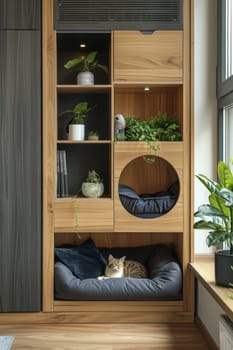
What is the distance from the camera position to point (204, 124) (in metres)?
3.28

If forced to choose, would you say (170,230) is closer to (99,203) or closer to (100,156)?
(99,203)

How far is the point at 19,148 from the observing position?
307 centimetres

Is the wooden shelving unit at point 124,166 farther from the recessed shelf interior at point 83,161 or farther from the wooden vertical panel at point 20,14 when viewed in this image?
the recessed shelf interior at point 83,161

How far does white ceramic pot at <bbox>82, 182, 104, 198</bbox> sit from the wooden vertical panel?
1118mm

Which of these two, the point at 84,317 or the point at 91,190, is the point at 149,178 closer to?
the point at 91,190

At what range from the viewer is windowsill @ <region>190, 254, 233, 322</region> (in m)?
2.23

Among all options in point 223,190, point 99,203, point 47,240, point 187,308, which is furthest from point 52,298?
point 223,190

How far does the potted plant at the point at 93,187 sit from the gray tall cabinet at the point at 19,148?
0.32 meters

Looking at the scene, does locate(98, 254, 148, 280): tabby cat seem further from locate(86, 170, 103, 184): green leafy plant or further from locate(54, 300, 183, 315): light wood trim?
locate(86, 170, 103, 184): green leafy plant

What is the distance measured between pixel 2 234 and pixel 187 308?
1.35m

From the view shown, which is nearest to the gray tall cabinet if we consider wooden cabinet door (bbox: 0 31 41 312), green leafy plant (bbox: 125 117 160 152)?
wooden cabinet door (bbox: 0 31 41 312)

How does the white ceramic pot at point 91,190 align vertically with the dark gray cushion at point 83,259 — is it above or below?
above

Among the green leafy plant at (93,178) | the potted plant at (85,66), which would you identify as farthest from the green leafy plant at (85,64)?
the green leafy plant at (93,178)

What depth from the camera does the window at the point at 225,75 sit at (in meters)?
3.05
